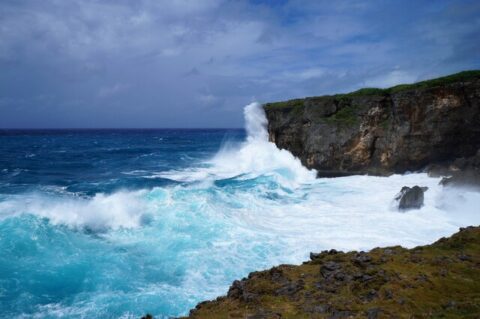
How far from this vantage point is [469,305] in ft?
22.6

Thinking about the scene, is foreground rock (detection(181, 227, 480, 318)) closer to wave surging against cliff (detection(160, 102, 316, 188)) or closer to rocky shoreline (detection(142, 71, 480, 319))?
rocky shoreline (detection(142, 71, 480, 319))

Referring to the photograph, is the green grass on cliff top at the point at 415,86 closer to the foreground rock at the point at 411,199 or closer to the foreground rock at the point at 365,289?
the foreground rock at the point at 411,199

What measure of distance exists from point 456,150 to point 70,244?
28.0 metres

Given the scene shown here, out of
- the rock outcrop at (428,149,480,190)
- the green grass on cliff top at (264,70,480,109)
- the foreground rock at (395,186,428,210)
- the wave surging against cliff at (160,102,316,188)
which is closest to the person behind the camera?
the foreground rock at (395,186,428,210)

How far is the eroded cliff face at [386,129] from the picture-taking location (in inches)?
1109

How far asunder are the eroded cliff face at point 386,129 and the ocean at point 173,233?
2.29 metres

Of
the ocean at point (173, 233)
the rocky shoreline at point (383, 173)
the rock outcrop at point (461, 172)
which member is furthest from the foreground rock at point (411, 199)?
the rock outcrop at point (461, 172)

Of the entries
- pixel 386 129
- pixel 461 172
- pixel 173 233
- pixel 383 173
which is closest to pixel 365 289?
pixel 173 233

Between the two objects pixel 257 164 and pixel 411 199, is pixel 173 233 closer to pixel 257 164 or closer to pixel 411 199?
pixel 411 199

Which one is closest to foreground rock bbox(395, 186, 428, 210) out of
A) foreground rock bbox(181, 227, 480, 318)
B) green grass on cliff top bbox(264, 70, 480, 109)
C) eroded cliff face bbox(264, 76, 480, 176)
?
eroded cliff face bbox(264, 76, 480, 176)

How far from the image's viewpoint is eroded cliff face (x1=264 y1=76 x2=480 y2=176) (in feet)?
92.4

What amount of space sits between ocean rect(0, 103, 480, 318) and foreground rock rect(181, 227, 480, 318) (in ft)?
11.7

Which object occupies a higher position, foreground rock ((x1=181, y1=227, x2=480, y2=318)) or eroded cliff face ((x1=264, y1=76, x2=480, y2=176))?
eroded cliff face ((x1=264, y1=76, x2=480, y2=176))

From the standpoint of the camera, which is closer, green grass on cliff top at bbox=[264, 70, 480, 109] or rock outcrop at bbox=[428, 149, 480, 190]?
rock outcrop at bbox=[428, 149, 480, 190]
